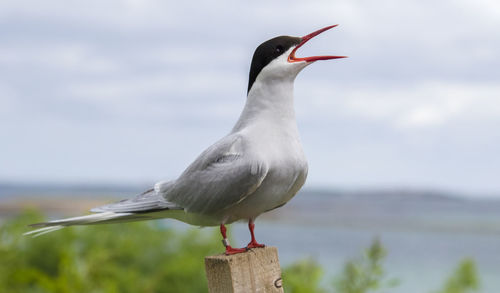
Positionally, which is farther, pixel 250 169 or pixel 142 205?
pixel 142 205

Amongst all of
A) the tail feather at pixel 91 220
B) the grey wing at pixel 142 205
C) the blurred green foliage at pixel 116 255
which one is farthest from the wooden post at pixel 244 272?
the blurred green foliage at pixel 116 255

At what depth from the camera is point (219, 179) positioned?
3133 mm

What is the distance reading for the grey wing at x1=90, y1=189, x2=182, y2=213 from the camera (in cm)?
334

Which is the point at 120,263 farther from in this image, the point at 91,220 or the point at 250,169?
the point at 250,169

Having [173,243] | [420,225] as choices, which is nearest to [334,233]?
[420,225]

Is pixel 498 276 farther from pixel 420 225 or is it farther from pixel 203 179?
pixel 203 179

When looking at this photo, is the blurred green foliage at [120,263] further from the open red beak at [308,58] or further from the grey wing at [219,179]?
the open red beak at [308,58]

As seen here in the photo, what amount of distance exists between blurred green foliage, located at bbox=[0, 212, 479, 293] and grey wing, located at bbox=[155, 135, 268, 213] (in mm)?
2492

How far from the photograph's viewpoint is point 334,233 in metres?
27.6

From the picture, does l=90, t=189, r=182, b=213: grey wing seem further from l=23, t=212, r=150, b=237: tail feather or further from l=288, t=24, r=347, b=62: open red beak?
l=288, t=24, r=347, b=62: open red beak

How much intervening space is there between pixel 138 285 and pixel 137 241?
0.90 meters

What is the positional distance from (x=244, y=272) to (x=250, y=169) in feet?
1.72

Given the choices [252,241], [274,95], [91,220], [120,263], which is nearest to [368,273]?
[252,241]

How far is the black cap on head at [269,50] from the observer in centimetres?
328
